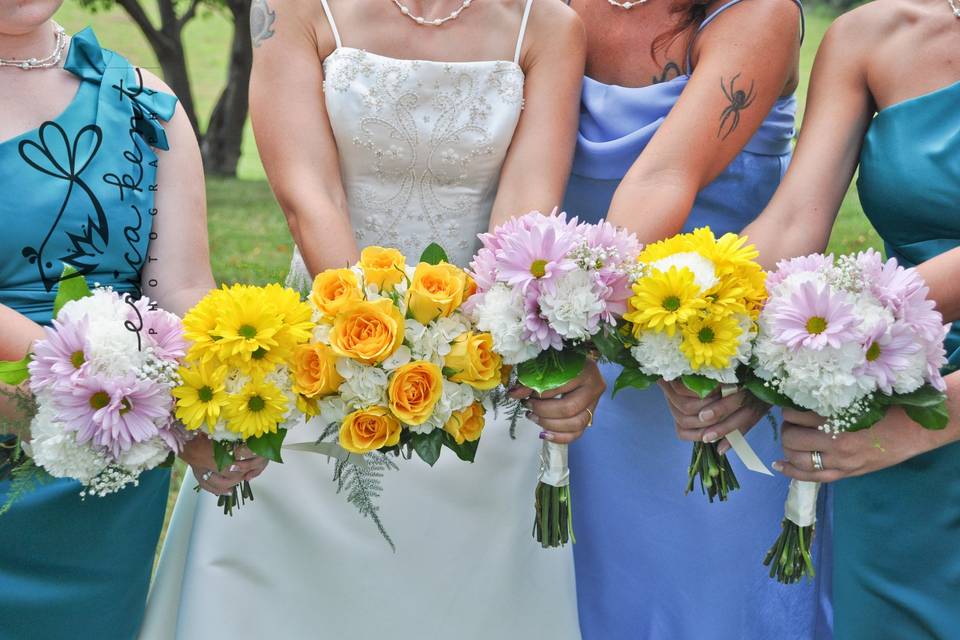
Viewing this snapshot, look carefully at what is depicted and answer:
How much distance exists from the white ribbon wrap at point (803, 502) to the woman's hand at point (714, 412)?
0.21 metres

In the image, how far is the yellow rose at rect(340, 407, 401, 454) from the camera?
2.35 metres

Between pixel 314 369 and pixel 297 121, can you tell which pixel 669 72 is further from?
pixel 314 369

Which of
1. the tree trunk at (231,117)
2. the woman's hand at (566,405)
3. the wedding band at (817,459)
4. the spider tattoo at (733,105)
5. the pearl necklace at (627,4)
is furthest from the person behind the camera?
the tree trunk at (231,117)

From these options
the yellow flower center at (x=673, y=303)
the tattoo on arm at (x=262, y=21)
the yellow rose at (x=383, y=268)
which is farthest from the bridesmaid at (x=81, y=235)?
the yellow flower center at (x=673, y=303)

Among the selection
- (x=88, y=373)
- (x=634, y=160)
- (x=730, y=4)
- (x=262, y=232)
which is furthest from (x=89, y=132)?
(x=262, y=232)

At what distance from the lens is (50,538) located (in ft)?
8.91

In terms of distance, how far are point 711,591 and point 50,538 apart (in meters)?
1.85

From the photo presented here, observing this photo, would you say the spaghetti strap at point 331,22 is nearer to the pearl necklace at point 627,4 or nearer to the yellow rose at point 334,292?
the pearl necklace at point 627,4

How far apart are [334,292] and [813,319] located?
1.07 metres

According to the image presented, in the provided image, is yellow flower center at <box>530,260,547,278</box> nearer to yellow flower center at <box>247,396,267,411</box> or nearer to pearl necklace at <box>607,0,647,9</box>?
yellow flower center at <box>247,396,267,411</box>

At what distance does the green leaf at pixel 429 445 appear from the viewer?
2.43 m

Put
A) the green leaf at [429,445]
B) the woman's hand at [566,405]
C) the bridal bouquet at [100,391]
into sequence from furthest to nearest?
the woman's hand at [566,405], the green leaf at [429,445], the bridal bouquet at [100,391]

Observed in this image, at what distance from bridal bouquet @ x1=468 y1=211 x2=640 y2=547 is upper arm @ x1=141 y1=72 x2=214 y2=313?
2.96ft

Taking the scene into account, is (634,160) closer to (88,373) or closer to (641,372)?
(641,372)
